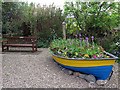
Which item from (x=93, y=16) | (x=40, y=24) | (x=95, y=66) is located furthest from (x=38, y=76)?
(x=40, y=24)

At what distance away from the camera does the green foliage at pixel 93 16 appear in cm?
770

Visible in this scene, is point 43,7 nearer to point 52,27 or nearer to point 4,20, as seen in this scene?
point 52,27

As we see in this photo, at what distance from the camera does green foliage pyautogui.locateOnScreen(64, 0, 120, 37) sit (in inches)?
303

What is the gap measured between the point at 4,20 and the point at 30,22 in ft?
6.27

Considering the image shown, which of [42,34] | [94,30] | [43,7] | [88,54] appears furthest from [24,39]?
[88,54]

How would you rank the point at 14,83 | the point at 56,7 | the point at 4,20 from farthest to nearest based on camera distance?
1. the point at 4,20
2. the point at 56,7
3. the point at 14,83

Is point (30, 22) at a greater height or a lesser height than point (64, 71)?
greater

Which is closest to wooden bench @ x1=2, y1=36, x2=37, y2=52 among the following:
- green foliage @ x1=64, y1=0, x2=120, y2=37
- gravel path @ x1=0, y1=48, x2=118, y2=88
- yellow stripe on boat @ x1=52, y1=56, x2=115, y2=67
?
gravel path @ x1=0, y1=48, x2=118, y2=88

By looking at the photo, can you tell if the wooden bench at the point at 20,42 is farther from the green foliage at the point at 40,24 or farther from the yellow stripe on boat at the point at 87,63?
the yellow stripe on boat at the point at 87,63

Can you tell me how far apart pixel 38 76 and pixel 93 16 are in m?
4.15

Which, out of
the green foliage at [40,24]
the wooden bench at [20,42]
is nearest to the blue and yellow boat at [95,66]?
the wooden bench at [20,42]

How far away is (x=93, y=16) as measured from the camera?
777 centimetres

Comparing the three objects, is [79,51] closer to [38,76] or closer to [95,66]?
[95,66]

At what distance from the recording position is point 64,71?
4.71 meters
